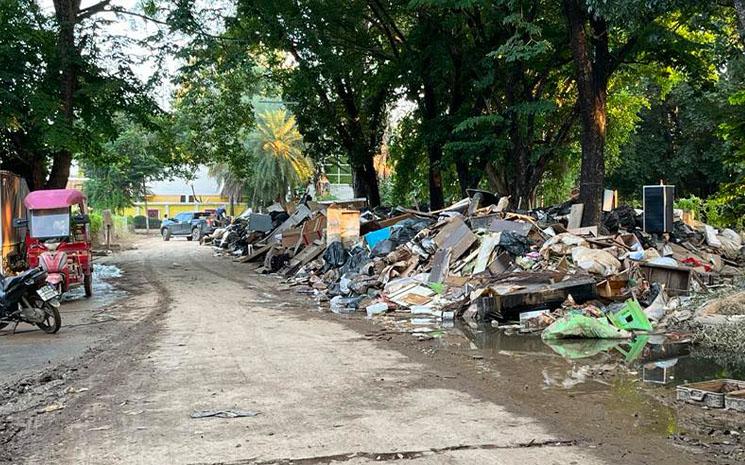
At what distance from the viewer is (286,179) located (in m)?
51.9

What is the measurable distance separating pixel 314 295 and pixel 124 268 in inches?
410

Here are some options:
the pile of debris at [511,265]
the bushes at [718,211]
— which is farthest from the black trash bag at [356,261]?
the bushes at [718,211]

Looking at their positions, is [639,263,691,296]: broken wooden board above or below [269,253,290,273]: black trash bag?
above

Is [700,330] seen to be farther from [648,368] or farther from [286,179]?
[286,179]

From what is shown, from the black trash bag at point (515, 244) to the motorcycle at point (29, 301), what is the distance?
8.19 meters

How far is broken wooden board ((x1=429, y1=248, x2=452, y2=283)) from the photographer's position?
13305 mm

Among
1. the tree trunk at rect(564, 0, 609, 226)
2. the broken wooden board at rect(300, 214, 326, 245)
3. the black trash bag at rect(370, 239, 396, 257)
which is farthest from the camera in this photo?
the broken wooden board at rect(300, 214, 326, 245)

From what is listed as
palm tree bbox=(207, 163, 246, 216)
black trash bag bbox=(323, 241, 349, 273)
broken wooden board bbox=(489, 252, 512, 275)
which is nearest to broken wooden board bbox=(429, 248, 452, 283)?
broken wooden board bbox=(489, 252, 512, 275)

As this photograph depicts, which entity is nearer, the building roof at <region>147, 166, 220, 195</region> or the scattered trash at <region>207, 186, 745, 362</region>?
the scattered trash at <region>207, 186, 745, 362</region>

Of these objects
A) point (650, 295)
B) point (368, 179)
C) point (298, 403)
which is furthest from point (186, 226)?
point (298, 403)

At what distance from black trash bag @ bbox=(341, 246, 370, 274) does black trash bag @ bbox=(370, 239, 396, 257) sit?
0.25 m

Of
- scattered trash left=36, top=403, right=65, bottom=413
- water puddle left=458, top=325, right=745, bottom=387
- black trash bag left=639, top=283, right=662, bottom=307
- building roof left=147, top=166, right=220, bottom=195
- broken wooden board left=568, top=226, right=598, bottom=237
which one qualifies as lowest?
water puddle left=458, top=325, right=745, bottom=387

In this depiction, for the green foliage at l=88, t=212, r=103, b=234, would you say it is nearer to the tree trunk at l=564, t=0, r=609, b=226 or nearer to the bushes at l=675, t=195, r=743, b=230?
the tree trunk at l=564, t=0, r=609, b=226

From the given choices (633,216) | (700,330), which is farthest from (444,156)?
(700,330)
